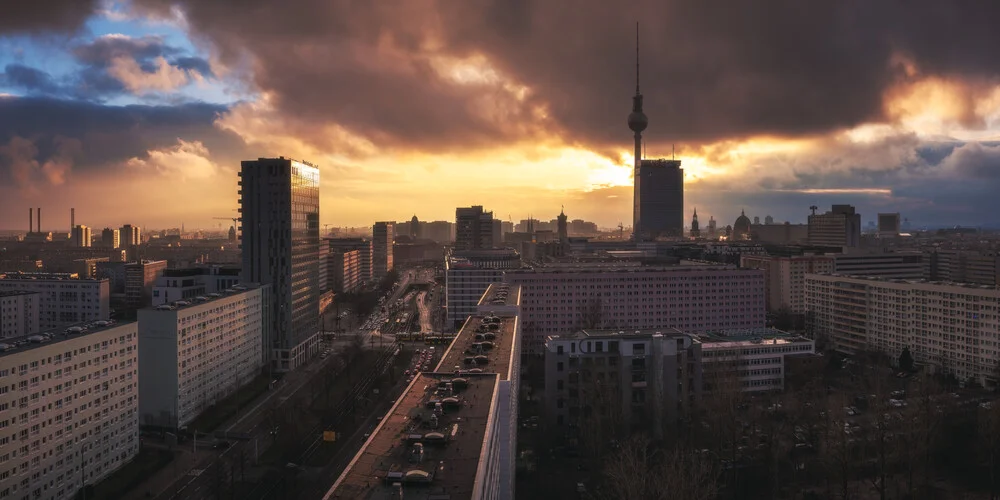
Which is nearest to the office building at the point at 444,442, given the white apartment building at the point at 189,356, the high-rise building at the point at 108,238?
the white apartment building at the point at 189,356

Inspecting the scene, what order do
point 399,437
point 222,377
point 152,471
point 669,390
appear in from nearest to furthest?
point 399,437, point 152,471, point 669,390, point 222,377

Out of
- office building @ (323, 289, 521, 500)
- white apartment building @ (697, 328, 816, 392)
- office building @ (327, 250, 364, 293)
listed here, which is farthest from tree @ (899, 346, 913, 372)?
office building @ (327, 250, 364, 293)

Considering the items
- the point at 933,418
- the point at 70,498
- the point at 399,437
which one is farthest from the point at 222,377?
the point at 933,418

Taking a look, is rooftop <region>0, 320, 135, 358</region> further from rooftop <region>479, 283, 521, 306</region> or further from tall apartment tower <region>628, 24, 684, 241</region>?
tall apartment tower <region>628, 24, 684, 241</region>

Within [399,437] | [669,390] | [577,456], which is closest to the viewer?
[399,437]

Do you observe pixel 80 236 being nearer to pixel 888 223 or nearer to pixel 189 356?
pixel 189 356

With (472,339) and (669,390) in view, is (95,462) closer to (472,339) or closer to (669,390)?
(472,339)

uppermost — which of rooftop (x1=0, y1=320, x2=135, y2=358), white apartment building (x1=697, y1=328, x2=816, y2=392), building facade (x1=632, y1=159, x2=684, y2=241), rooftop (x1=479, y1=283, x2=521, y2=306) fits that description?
building facade (x1=632, y1=159, x2=684, y2=241)
